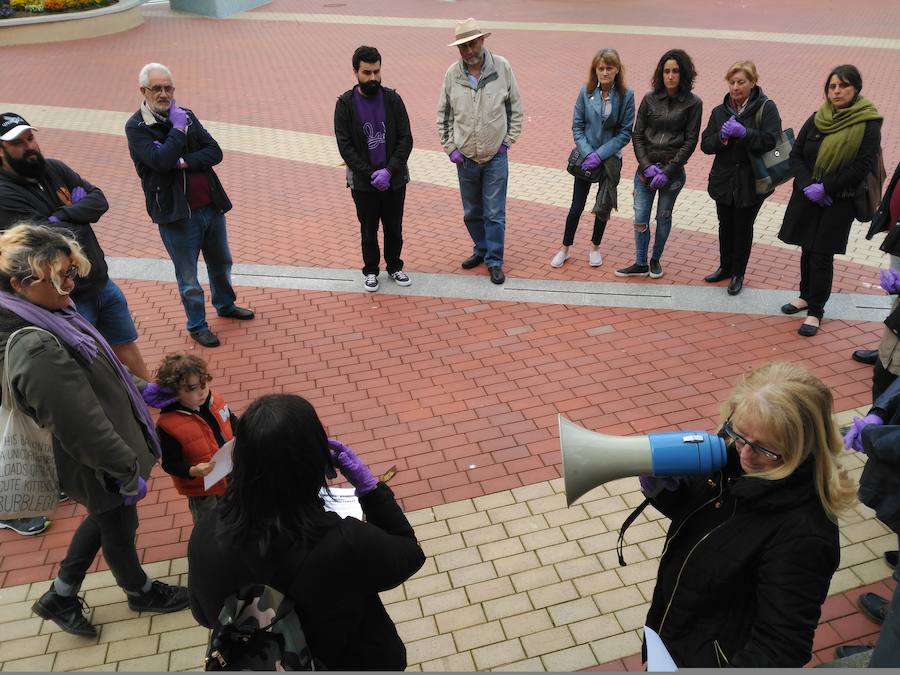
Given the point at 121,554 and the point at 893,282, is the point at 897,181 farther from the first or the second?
the point at 121,554

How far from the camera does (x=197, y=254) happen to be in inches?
236

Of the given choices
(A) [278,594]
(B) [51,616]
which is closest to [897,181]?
(A) [278,594]

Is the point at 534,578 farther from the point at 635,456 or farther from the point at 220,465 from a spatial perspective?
the point at 635,456

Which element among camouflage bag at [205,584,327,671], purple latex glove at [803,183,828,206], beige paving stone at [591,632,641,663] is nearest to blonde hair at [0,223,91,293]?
camouflage bag at [205,584,327,671]

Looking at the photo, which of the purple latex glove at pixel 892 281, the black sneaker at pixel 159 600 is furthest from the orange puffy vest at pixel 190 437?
the purple latex glove at pixel 892 281

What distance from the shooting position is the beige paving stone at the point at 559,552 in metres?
3.92

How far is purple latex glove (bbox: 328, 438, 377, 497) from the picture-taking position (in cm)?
226

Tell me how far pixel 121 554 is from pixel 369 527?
2.03 m

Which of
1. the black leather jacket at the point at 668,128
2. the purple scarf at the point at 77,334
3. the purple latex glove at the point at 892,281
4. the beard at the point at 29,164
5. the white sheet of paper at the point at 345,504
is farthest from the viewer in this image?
the black leather jacket at the point at 668,128

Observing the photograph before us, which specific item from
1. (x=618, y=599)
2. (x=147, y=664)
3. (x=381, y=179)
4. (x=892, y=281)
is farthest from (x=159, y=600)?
(x=892, y=281)

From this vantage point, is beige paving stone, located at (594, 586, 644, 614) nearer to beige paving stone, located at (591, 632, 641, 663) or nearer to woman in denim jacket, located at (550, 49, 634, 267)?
beige paving stone, located at (591, 632, 641, 663)

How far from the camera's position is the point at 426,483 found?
4512 mm

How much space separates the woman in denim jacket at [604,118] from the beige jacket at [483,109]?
599 mm

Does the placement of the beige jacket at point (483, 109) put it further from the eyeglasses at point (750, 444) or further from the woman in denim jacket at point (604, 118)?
the eyeglasses at point (750, 444)
